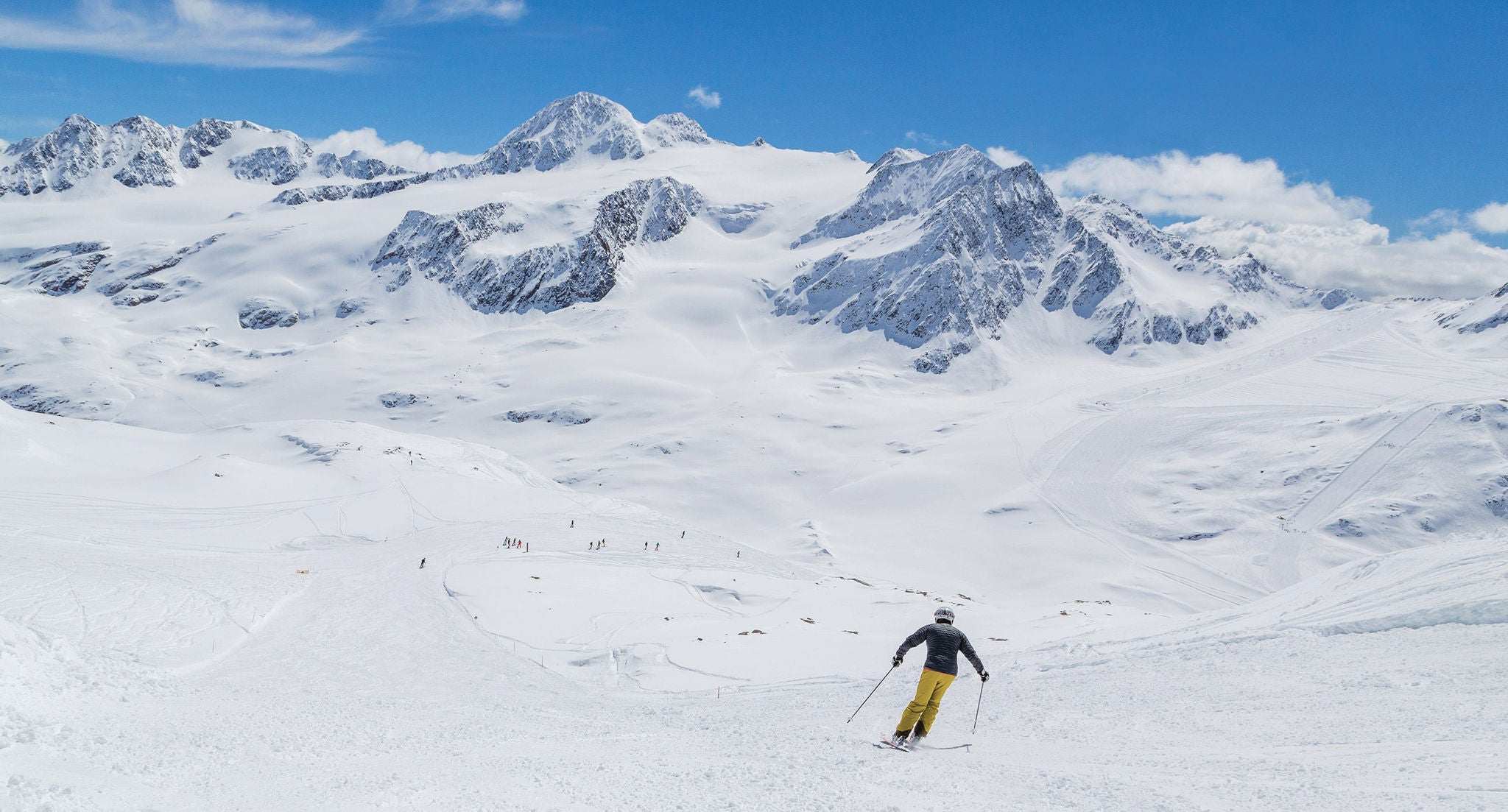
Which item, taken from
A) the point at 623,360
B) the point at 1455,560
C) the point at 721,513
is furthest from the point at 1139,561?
the point at 623,360

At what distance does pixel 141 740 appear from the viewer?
34.4 feet

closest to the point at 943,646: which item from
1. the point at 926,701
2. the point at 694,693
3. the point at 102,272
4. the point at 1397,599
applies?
the point at 926,701

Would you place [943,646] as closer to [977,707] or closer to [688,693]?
[977,707]

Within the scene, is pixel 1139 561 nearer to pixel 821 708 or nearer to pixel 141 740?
pixel 821 708

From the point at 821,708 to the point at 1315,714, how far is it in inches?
316

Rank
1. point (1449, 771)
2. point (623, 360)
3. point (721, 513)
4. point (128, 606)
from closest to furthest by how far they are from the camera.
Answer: point (1449, 771), point (128, 606), point (721, 513), point (623, 360)

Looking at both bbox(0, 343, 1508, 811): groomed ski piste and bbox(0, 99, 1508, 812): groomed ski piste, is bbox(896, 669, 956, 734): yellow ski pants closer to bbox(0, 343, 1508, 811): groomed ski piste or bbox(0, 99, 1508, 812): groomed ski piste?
bbox(0, 343, 1508, 811): groomed ski piste

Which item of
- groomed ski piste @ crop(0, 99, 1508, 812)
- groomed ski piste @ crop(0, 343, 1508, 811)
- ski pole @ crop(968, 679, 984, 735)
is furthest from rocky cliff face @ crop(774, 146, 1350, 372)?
ski pole @ crop(968, 679, 984, 735)

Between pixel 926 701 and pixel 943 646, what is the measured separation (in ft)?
2.80

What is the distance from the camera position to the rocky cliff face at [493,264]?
179m

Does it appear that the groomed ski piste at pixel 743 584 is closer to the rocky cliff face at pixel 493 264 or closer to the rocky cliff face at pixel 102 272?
the rocky cliff face at pixel 493 264

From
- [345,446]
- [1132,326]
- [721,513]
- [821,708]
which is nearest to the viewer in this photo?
[821,708]

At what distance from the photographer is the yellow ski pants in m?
11.0

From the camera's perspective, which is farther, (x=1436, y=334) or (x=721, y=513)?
(x=1436, y=334)
